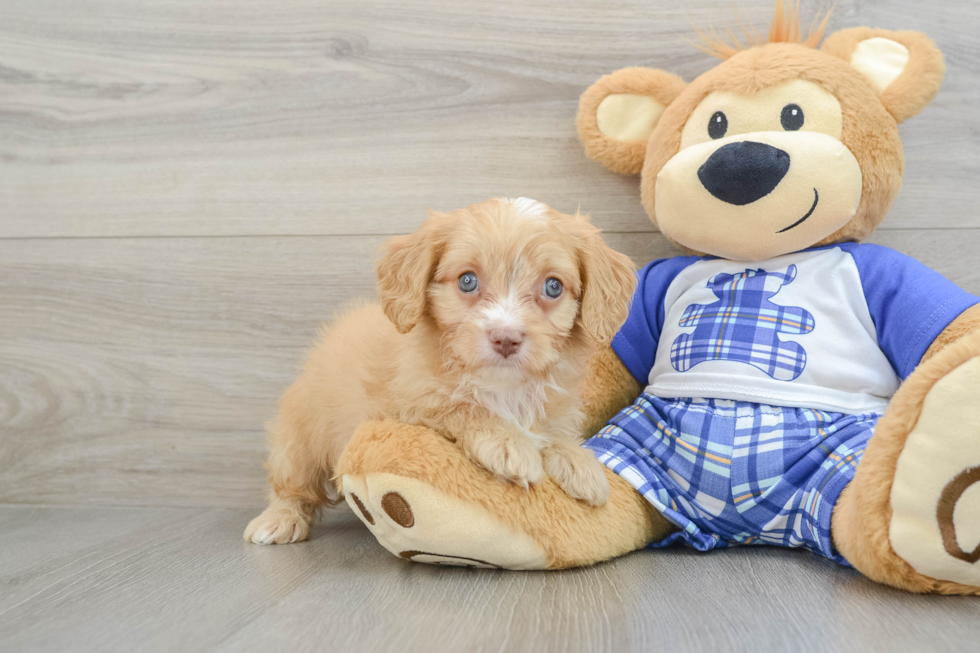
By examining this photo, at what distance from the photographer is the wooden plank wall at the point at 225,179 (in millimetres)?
1758

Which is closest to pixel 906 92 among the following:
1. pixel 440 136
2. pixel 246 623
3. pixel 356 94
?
pixel 440 136

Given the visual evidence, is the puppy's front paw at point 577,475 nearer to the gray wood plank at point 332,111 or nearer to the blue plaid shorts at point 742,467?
the blue plaid shorts at point 742,467

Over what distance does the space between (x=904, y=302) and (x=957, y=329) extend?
11cm

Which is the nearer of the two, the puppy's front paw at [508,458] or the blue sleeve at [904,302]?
the puppy's front paw at [508,458]

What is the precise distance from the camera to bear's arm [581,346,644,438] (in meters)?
1.54

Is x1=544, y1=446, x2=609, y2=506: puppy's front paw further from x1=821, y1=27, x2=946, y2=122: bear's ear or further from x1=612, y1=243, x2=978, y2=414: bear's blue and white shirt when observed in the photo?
x1=821, y1=27, x2=946, y2=122: bear's ear

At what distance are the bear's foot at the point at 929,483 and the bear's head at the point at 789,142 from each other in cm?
44

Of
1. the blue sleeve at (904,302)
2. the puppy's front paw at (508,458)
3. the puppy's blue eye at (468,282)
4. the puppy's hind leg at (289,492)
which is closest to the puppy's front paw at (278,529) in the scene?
the puppy's hind leg at (289,492)

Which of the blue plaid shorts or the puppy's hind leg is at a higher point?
the blue plaid shorts

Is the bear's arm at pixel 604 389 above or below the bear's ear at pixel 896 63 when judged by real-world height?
below

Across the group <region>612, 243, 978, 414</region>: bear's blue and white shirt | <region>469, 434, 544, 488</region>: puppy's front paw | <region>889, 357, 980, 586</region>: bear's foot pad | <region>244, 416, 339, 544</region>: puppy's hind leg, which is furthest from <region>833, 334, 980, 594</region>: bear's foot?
<region>244, 416, 339, 544</region>: puppy's hind leg

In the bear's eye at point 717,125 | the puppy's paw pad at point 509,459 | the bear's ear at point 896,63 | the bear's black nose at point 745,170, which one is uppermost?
the bear's ear at point 896,63

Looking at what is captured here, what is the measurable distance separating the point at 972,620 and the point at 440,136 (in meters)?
1.44

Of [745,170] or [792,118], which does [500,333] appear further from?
[792,118]
